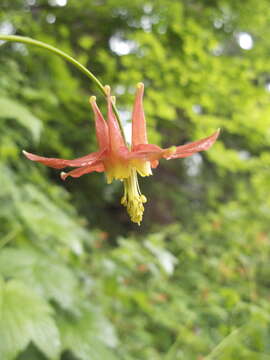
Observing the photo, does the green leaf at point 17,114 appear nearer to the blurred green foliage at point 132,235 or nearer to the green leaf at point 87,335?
the blurred green foliage at point 132,235

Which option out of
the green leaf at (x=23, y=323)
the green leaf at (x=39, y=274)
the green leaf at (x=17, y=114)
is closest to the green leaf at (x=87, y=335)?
the green leaf at (x=39, y=274)

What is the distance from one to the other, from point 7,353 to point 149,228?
5603 millimetres

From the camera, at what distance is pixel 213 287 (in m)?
3.01

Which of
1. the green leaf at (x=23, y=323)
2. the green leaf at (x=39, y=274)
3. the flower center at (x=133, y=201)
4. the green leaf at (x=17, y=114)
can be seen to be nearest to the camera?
the flower center at (x=133, y=201)

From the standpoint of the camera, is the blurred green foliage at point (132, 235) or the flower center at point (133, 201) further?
the blurred green foliage at point (132, 235)

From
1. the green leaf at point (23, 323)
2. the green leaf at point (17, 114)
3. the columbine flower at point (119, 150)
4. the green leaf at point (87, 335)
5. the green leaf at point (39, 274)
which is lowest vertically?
the green leaf at point (87, 335)

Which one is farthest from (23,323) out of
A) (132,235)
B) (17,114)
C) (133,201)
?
(132,235)

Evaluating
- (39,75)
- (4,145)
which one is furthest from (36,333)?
(39,75)

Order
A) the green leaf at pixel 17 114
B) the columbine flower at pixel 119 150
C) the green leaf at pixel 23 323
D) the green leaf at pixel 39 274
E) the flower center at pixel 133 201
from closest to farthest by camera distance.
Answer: the columbine flower at pixel 119 150 → the flower center at pixel 133 201 → the green leaf at pixel 23 323 → the green leaf at pixel 39 274 → the green leaf at pixel 17 114

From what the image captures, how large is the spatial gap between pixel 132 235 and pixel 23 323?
206 cm

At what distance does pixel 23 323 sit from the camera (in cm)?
144

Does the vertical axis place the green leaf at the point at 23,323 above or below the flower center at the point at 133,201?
below

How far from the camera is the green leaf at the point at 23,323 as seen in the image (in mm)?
1386

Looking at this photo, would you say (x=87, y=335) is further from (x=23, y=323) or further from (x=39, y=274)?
(x=23, y=323)
